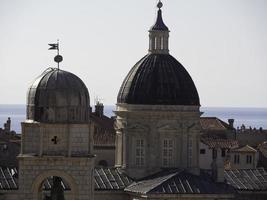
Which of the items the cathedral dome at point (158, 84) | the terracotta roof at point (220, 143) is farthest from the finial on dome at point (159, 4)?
the terracotta roof at point (220, 143)

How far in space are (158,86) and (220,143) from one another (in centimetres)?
4125

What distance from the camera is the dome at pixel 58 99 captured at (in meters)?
36.2

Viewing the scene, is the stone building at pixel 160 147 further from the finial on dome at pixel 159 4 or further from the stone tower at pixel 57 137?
the stone tower at pixel 57 137

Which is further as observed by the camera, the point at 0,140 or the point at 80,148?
the point at 0,140

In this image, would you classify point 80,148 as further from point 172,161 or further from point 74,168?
point 172,161

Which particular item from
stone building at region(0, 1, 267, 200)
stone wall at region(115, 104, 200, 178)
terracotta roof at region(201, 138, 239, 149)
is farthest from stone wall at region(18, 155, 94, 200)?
terracotta roof at region(201, 138, 239, 149)

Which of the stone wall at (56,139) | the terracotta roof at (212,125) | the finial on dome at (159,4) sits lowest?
the stone wall at (56,139)

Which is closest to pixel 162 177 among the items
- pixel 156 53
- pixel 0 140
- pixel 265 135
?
pixel 156 53

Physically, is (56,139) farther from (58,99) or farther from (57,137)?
(58,99)

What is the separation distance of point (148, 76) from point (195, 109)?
289 centimetres

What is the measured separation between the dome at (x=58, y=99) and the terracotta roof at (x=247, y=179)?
102 feet

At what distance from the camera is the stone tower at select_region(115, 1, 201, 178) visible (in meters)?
64.8

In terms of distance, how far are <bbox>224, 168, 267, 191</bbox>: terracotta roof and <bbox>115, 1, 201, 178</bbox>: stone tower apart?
326 centimetres

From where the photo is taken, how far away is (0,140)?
271ft
